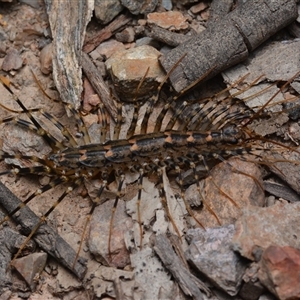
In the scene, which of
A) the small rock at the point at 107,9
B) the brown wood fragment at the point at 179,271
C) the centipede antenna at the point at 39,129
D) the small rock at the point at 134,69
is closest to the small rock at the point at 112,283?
the brown wood fragment at the point at 179,271

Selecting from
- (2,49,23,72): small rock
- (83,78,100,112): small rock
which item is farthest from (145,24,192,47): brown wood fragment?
(2,49,23,72): small rock

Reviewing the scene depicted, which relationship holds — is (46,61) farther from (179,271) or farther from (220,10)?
(179,271)

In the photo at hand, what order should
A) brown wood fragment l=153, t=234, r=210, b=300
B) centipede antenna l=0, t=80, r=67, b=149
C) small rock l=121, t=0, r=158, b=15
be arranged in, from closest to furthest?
brown wood fragment l=153, t=234, r=210, b=300 → centipede antenna l=0, t=80, r=67, b=149 → small rock l=121, t=0, r=158, b=15

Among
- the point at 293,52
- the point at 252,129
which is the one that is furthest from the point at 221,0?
the point at 252,129

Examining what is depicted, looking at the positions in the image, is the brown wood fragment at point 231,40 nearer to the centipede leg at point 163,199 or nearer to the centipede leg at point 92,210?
the centipede leg at point 163,199

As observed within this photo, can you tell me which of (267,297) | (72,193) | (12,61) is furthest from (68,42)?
(267,297)

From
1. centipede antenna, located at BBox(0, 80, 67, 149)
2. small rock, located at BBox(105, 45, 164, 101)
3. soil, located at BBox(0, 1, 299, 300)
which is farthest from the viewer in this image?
small rock, located at BBox(105, 45, 164, 101)

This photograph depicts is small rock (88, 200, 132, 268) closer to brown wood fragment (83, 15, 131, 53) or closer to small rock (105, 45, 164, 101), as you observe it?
small rock (105, 45, 164, 101)
